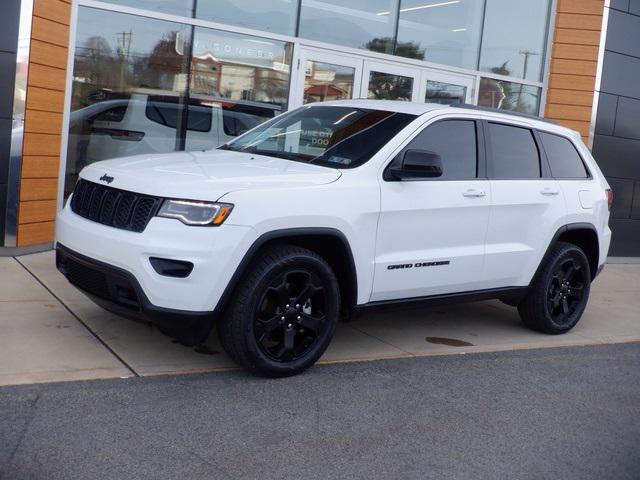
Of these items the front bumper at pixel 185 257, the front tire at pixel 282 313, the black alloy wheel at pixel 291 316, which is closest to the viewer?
the front bumper at pixel 185 257

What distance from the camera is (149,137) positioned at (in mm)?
9656

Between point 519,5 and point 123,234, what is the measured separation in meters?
9.39

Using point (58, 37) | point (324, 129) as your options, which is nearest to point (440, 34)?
point (58, 37)

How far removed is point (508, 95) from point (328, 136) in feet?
24.5

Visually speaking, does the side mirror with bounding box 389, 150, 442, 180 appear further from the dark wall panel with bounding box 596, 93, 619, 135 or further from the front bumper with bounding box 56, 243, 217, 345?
the dark wall panel with bounding box 596, 93, 619, 135

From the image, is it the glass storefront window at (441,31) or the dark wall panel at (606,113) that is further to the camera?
the dark wall panel at (606,113)

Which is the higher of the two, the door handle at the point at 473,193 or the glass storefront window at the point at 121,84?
the glass storefront window at the point at 121,84

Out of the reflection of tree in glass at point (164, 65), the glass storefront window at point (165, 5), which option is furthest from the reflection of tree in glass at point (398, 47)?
the reflection of tree in glass at point (164, 65)

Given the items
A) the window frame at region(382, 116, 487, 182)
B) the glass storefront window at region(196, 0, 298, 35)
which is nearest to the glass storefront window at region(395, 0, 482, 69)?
the glass storefront window at region(196, 0, 298, 35)

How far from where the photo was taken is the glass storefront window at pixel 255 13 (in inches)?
385

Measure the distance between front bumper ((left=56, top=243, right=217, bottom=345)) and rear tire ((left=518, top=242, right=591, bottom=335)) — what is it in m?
3.08

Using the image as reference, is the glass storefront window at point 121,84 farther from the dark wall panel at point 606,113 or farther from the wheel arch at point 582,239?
the dark wall panel at point 606,113

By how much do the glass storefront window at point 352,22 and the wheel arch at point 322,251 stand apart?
574 cm

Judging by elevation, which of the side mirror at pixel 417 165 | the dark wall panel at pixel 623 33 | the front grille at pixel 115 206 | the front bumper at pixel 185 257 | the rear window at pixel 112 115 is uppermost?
the dark wall panel at pixel 623 33
